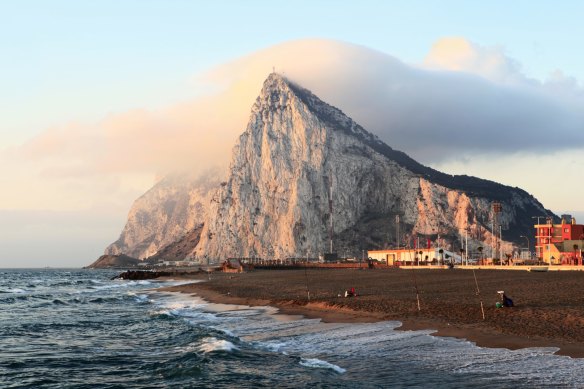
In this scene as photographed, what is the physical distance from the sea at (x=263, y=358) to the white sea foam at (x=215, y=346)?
0.16ft

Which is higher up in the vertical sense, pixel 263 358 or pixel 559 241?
pixel 559 241

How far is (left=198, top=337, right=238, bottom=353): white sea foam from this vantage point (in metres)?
26.9

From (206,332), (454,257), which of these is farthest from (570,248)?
(206,332)

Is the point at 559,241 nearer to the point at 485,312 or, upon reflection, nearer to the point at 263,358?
the point at 485,312

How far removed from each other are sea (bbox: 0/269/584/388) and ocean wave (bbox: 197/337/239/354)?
0.05 metres

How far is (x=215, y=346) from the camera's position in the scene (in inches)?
1083

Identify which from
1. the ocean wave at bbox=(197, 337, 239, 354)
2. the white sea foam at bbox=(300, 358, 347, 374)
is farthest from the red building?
the white sea foam at bbox=(300, 358, 347, 374)

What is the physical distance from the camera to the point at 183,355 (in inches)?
1050

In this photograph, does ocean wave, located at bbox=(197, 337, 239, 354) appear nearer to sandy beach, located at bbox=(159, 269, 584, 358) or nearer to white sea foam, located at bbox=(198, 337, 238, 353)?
white sea foam, located at bbox=(198, 337, 238, 353)

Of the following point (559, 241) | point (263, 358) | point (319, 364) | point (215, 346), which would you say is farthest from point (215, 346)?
point (559, 241)

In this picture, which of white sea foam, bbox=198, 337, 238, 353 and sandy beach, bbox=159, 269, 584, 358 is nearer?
Result: sandy beach, bbox=159, 269, 584, 358

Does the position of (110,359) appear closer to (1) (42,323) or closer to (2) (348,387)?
(2) (348,387)

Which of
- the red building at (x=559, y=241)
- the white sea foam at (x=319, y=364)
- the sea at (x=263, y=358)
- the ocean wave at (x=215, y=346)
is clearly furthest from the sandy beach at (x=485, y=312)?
the red building at (x=559, y=241)

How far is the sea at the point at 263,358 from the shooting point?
60.3 ft
